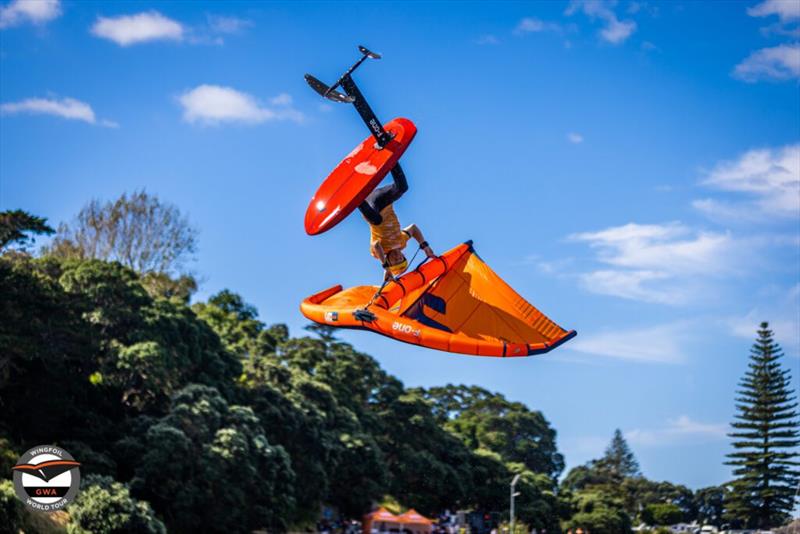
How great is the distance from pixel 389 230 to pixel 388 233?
7 centimetres

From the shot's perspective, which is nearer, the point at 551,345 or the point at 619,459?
the point at 551,345

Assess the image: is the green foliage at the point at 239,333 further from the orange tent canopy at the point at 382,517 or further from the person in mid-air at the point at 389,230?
the person in mid-air at the point at 389,230

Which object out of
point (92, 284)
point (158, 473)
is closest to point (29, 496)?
point (158, 473)

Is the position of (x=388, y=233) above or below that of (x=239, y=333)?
below

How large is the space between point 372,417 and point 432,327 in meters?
53.7

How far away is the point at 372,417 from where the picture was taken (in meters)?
71.6

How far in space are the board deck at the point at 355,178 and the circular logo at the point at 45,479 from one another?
19536 mm

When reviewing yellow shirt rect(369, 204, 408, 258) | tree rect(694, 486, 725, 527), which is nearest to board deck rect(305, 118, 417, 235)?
yellow shirt rect(369, 204, 408, 258)

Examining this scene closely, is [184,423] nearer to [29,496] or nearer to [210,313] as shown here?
[29,496]

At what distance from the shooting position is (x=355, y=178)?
55.7 feet

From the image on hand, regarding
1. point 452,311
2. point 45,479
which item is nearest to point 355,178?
point 452,311

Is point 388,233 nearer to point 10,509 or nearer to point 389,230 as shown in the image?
point 389,230

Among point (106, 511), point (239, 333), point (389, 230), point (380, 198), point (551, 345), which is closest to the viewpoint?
point (551, 345)

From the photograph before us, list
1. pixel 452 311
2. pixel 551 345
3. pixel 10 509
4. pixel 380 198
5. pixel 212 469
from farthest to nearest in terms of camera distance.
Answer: pixel 212 469
pixel 10 509
pixel 452 311
pixel 380 198
pixel 551 345
